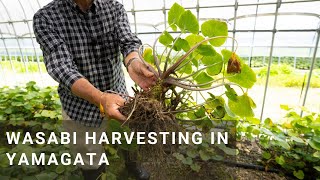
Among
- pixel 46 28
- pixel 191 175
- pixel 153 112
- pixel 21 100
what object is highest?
pixel 46 28

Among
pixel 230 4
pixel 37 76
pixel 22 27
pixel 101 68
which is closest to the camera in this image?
pixel 101 68

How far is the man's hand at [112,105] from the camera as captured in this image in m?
0.76

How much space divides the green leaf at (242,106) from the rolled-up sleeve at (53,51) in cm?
62

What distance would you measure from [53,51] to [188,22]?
21.9 inches

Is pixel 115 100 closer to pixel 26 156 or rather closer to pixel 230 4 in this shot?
pixel 26 156

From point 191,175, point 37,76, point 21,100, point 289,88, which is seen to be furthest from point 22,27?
point 289,88

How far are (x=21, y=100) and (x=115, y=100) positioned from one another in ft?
6.54

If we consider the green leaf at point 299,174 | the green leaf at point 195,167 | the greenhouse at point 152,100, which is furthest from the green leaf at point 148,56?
the green leaf at point 299,174

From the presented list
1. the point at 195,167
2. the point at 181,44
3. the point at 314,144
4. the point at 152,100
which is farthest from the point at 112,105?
the point at 314,144

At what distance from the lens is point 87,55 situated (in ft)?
3.72

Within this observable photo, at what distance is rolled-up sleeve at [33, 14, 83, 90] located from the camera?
3.02 feet

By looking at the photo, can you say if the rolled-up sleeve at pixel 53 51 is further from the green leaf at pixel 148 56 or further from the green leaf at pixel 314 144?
the green leaf at pixel 314 144

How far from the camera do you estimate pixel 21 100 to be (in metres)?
2.35

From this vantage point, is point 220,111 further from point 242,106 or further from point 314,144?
point 314,144
